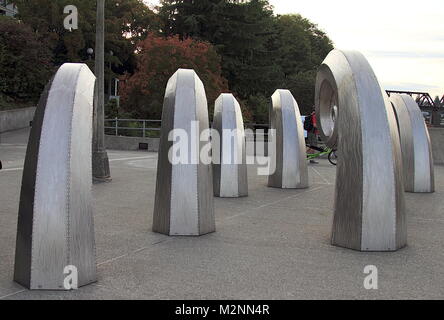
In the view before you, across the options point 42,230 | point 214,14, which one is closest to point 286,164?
point 42,230

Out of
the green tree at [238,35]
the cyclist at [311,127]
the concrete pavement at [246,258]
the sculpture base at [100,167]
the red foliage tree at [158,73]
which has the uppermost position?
the green tree at [238,35]

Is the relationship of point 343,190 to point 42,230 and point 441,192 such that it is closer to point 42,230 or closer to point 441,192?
point 42,230

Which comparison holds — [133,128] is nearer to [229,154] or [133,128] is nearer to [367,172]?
[229,154]

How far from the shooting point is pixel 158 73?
23.9m

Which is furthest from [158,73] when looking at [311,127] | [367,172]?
[367,172]

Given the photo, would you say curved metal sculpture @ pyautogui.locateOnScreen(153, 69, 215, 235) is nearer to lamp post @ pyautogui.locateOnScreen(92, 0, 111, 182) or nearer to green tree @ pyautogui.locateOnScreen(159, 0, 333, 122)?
lamp post @ pyautogui.locateOnScreen(92, 0, 111, 182)

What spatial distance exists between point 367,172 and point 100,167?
7344 mm

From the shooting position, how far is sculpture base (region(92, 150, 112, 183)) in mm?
11414

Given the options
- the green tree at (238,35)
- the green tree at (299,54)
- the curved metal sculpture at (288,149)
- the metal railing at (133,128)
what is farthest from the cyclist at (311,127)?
the green tree at (299,54)

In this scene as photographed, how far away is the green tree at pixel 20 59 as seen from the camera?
28953 millimetres

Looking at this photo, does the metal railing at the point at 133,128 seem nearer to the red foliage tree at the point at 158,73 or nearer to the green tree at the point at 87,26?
the red foliage tree at the point at 158,73

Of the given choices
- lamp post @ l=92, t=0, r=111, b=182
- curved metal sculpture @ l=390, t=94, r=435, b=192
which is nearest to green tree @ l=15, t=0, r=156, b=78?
lamp post @ l=92, t=0, r=111, b=182

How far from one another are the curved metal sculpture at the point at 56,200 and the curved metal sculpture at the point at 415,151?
347 inches

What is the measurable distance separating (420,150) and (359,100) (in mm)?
6139
